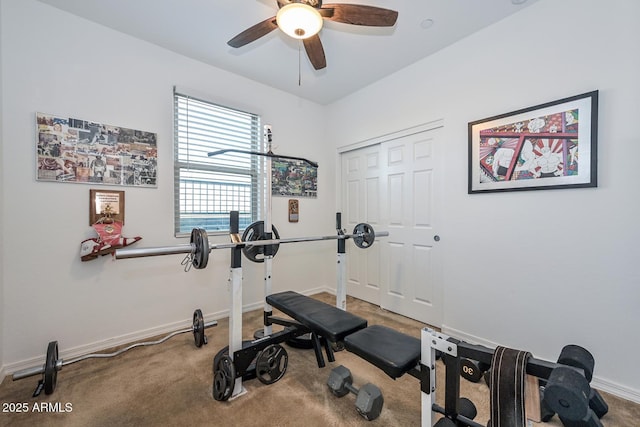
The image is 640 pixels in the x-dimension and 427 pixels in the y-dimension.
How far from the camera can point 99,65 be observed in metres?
2.29

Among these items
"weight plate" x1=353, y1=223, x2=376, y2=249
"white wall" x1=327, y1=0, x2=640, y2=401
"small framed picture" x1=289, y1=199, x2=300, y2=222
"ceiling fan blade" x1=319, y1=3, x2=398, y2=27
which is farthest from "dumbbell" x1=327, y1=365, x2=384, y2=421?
"ceiling fan blade" x1=319, y1=3, x2=398, y2=27

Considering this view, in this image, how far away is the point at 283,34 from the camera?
242 cm

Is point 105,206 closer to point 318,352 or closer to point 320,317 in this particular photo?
point 320,317

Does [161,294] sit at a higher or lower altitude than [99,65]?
lower

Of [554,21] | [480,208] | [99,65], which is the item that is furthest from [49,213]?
[554,21]

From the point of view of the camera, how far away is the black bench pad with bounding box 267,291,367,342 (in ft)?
5.46

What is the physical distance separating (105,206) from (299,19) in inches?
86.6

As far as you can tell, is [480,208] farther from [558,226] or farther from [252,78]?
[252,78]

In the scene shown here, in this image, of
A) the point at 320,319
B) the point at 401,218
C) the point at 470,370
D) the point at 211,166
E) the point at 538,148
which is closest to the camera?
the point at 470,370

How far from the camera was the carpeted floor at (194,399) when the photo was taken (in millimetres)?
1534

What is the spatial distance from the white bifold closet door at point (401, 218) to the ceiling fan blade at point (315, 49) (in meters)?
1.28

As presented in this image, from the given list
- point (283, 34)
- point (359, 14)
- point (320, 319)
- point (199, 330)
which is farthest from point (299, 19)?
point (199, 330)

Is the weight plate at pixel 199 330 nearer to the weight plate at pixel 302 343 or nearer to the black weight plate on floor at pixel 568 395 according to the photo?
the weight plate at pixel 302 343

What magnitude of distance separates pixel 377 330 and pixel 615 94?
7.28 ft
